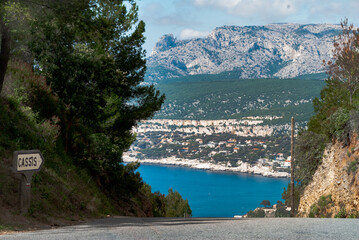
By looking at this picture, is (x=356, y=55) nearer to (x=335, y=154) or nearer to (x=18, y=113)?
(x=335, y=154)

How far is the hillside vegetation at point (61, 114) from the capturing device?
919cm

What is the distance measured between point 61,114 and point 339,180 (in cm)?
1335

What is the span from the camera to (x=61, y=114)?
567 inches

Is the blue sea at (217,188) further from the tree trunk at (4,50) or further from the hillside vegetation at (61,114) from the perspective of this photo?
the tree trunk at (4,50)

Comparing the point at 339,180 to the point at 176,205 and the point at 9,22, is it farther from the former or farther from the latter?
the point at 176,205

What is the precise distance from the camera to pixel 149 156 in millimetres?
177500

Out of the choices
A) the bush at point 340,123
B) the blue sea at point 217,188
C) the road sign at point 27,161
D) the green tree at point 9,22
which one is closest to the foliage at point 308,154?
the bush at point 340,123

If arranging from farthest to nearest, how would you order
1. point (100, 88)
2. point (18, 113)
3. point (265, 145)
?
point (265, 145)
point (100, 88)
point (18, 113)

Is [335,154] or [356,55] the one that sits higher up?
[356,55]

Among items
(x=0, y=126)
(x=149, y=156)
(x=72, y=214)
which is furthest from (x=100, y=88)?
(x=149, y=156)

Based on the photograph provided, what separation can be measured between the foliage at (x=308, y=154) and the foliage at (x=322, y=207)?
4666mm

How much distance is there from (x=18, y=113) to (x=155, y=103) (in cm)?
1074

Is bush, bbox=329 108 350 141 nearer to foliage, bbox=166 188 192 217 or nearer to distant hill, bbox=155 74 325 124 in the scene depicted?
foliage, bbox=166 188 192 217

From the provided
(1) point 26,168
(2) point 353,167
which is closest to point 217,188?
(2) point 353,167
